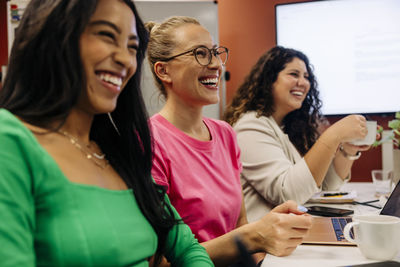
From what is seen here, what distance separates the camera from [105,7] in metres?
0.74

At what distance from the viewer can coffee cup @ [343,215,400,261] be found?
0.86 m

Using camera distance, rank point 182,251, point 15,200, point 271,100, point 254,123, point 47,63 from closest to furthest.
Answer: point 15,200 → point 47,63 → point 182,251 → point 254,123 → point 271,100

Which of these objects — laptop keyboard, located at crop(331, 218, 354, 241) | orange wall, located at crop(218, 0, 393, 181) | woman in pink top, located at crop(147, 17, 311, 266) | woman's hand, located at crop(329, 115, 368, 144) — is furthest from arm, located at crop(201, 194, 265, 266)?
orange wall, located at crop(218, 0, 393, 181)

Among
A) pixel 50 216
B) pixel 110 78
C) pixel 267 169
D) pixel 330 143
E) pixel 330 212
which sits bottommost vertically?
pixel 330 212

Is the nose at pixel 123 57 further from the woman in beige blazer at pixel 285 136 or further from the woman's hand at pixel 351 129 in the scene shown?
the woman's hand at pixel 351 129

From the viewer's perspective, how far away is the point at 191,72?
4.27 feet

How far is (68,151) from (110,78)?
0.16 meters

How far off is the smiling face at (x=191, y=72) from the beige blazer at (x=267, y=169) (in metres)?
0.49

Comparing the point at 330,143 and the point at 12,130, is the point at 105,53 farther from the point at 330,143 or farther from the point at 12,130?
the point at 330,143

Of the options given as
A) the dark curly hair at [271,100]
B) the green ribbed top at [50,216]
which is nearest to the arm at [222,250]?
the green ribbed top at [50,216]

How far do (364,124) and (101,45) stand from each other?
129cm

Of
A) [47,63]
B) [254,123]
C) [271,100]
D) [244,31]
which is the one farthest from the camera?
[244,31]

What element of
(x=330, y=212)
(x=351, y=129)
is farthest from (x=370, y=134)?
(x=330, y=212)

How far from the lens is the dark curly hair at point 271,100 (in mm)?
2074
